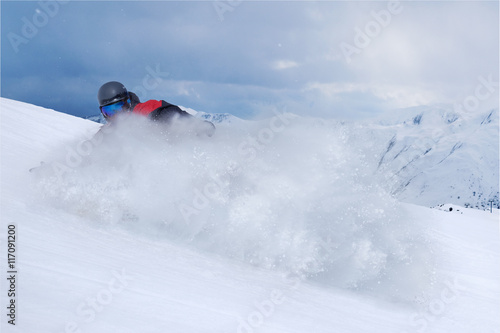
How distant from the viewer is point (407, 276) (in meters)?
5.25

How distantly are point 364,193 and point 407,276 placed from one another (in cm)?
105

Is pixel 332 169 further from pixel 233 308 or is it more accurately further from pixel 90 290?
pixel 90 290

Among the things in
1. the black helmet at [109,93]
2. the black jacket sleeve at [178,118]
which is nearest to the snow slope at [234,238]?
the black jacket sleeve at [178,118]

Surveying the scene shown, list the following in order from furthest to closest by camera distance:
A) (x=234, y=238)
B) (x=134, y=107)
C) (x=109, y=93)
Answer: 1. (x=134, y=107)
2. (x=109, y=93)
3. (x=234, y=238)

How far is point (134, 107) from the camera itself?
21.8 feet

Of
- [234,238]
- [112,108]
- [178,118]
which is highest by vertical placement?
[112,108]

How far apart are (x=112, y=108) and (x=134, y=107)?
31 cm

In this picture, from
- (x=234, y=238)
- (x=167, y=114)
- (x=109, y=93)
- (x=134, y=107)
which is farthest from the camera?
(x=134, y=107)

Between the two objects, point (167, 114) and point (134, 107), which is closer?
point (167, 114)

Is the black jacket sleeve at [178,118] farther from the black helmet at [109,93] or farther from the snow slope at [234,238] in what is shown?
the black helmet at [109,93]

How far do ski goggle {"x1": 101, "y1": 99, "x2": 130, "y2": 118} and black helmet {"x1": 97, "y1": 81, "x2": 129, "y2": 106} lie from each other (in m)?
0.05

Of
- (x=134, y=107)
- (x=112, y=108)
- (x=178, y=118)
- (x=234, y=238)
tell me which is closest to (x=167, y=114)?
(x=178, y=118)

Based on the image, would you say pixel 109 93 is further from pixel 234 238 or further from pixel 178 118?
pixel 234 238

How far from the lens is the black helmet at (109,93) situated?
645 centimetres
